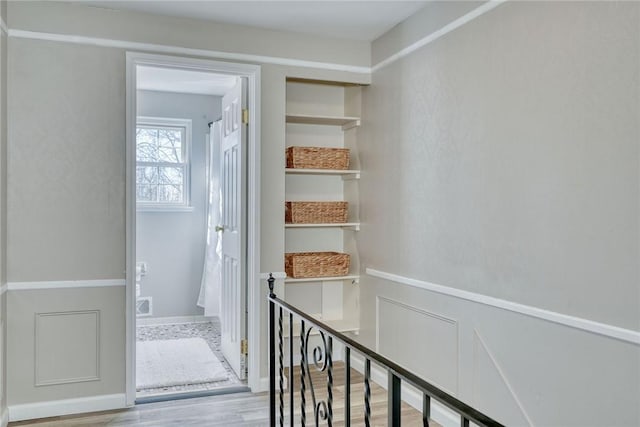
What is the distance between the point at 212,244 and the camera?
5441 millimetres

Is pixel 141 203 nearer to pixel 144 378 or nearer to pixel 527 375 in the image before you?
pixel 144 378

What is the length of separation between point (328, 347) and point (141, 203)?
13.9ft

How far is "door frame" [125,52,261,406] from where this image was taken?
3254 mm

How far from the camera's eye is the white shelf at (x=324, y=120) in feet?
12.7

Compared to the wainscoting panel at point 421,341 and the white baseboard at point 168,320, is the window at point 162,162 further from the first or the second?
the wainscoting panel at point 421,341

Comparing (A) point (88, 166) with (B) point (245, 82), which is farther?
(B) point (245, 82)

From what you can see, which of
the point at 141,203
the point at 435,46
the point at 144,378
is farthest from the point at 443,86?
the point at 141,203

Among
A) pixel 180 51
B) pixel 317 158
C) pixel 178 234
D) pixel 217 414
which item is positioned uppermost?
pixel 180 51

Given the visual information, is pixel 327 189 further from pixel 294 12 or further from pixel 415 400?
pixel 415 400

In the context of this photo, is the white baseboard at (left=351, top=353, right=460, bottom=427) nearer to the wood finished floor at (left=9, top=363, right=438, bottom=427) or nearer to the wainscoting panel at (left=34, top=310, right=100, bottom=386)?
the wood finished floor at (left=9, top=363, right=438, bottom=427)

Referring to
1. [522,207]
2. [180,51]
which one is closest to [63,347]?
[180,51]

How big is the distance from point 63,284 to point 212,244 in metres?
2.35

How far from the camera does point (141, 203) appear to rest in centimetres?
549

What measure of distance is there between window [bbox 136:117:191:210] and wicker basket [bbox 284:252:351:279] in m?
2.20
